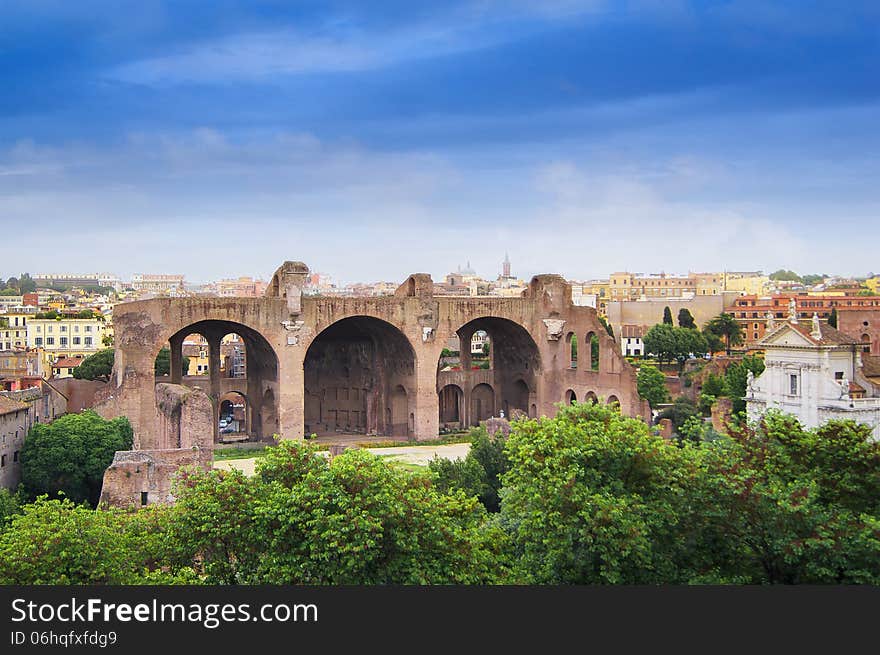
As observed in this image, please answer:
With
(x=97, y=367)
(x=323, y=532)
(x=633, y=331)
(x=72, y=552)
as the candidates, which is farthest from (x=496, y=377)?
(x=72, y=552)

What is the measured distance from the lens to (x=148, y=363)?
47.0 m

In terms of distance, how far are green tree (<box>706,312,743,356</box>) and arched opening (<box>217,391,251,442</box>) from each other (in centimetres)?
4061

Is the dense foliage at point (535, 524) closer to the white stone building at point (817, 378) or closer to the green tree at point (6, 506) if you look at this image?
the green tree at point (6, 506)

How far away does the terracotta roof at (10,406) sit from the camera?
1492 inches

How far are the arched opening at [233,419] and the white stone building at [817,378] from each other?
28.2 meters

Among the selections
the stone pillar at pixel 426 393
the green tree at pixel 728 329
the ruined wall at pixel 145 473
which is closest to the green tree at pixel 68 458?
the ruined wall at pixel 145 473

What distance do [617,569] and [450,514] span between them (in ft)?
12.1

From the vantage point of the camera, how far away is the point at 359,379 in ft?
194

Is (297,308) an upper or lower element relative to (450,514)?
upper

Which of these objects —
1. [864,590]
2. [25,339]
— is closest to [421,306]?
[864,590]

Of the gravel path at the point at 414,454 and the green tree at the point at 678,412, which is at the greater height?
the green tree at the point at 678,412

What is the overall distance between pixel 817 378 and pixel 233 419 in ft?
153

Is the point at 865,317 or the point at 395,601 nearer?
the point at 395,601

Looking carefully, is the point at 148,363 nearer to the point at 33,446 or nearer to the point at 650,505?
the point at 33,446
